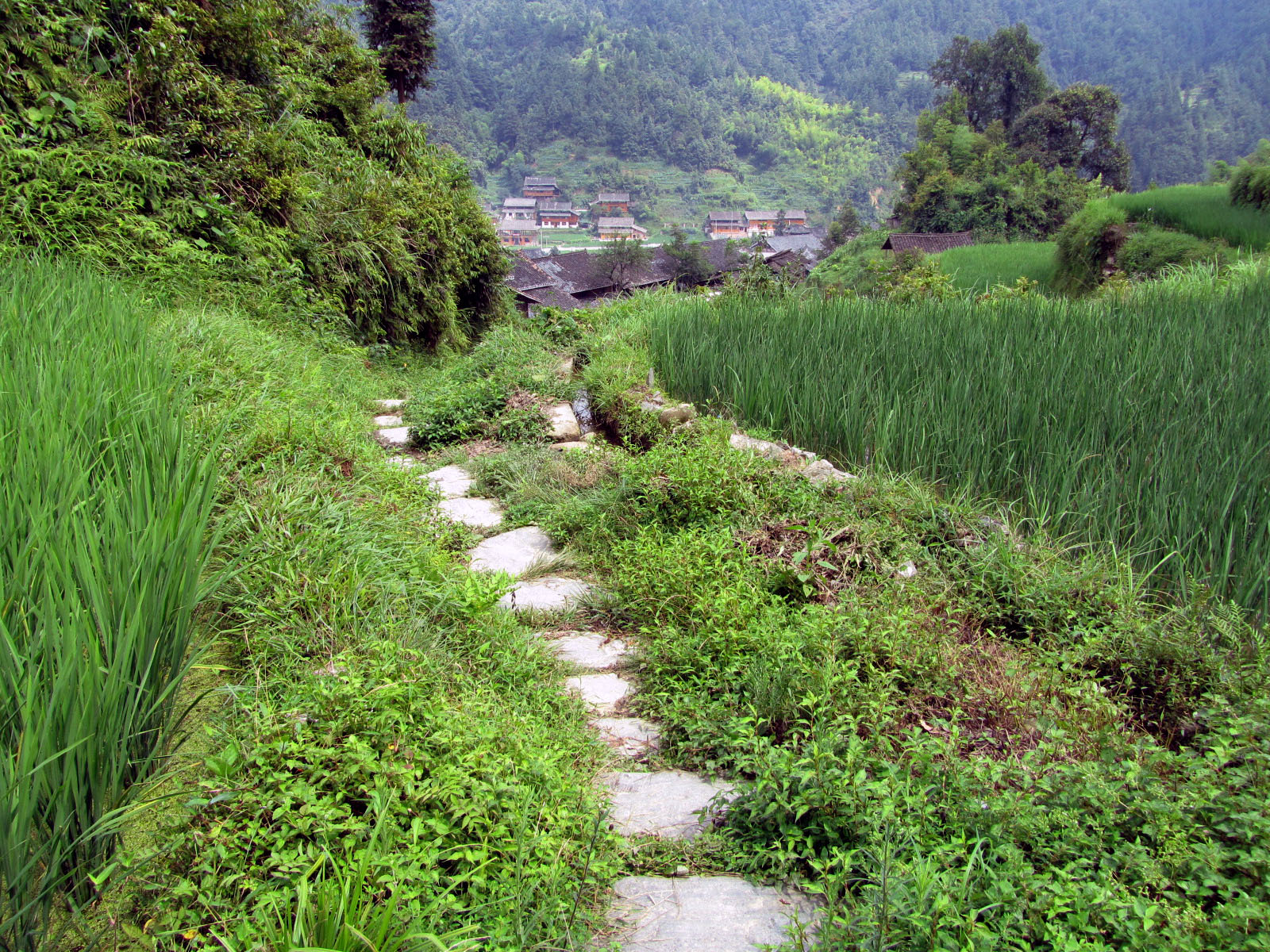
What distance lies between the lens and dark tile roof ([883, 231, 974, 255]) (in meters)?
36.0

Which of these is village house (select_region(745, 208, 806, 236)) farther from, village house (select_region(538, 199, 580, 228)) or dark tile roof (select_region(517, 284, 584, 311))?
dark tile roof (select_region(517, 284, 584, 311))

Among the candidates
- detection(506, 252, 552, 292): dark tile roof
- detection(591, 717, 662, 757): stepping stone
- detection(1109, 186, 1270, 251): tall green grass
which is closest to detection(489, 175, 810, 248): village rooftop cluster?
detection(506, 252, 552, 292): dark tile roof

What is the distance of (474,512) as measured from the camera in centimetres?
392

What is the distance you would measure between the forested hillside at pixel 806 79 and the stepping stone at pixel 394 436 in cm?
7324

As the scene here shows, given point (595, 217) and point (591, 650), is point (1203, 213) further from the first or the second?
point (595, 217)

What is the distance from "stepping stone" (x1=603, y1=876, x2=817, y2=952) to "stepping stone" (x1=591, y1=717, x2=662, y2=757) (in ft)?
1.68

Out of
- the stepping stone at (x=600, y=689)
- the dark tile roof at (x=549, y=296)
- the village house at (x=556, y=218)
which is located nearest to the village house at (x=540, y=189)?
the village house at (x=556, y=218)

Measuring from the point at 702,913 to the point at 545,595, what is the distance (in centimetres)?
168

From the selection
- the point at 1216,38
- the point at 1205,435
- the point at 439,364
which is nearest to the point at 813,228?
the point at 1216,38

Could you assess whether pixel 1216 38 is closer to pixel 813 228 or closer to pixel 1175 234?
pixel 813 228

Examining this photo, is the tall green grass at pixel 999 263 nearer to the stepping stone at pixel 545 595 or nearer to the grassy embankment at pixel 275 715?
the stepping stone at pixel 545 595

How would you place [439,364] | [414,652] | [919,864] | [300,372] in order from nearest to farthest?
[919,864]
[414,652]
[300,372]
[439,364]

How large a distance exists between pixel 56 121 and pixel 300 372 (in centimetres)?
296

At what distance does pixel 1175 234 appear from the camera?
15.2 meters
